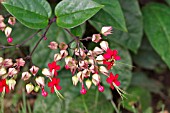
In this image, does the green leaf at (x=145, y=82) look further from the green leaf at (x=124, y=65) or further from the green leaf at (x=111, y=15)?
the green leaf at (x=111, y=15)

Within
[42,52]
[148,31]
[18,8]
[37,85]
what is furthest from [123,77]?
[18,8]

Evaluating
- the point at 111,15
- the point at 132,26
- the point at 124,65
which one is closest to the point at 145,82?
the point at 124,65

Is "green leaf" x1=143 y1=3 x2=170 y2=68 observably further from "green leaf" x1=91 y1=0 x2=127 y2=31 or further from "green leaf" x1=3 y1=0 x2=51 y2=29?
"green leaf" x1=3 y1=0 x2=51 y2=29

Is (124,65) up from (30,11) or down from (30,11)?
down

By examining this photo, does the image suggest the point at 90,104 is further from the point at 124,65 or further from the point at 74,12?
the point at 74,12

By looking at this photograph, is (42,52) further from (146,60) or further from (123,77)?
(146,60)

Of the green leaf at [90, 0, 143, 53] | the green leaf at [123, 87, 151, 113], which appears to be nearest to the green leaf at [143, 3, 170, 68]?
the green leaf at [90, 0, 143, 53]

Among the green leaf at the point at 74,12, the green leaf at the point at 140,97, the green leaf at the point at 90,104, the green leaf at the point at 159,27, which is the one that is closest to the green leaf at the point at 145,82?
the green leaf at the point at 140,97
